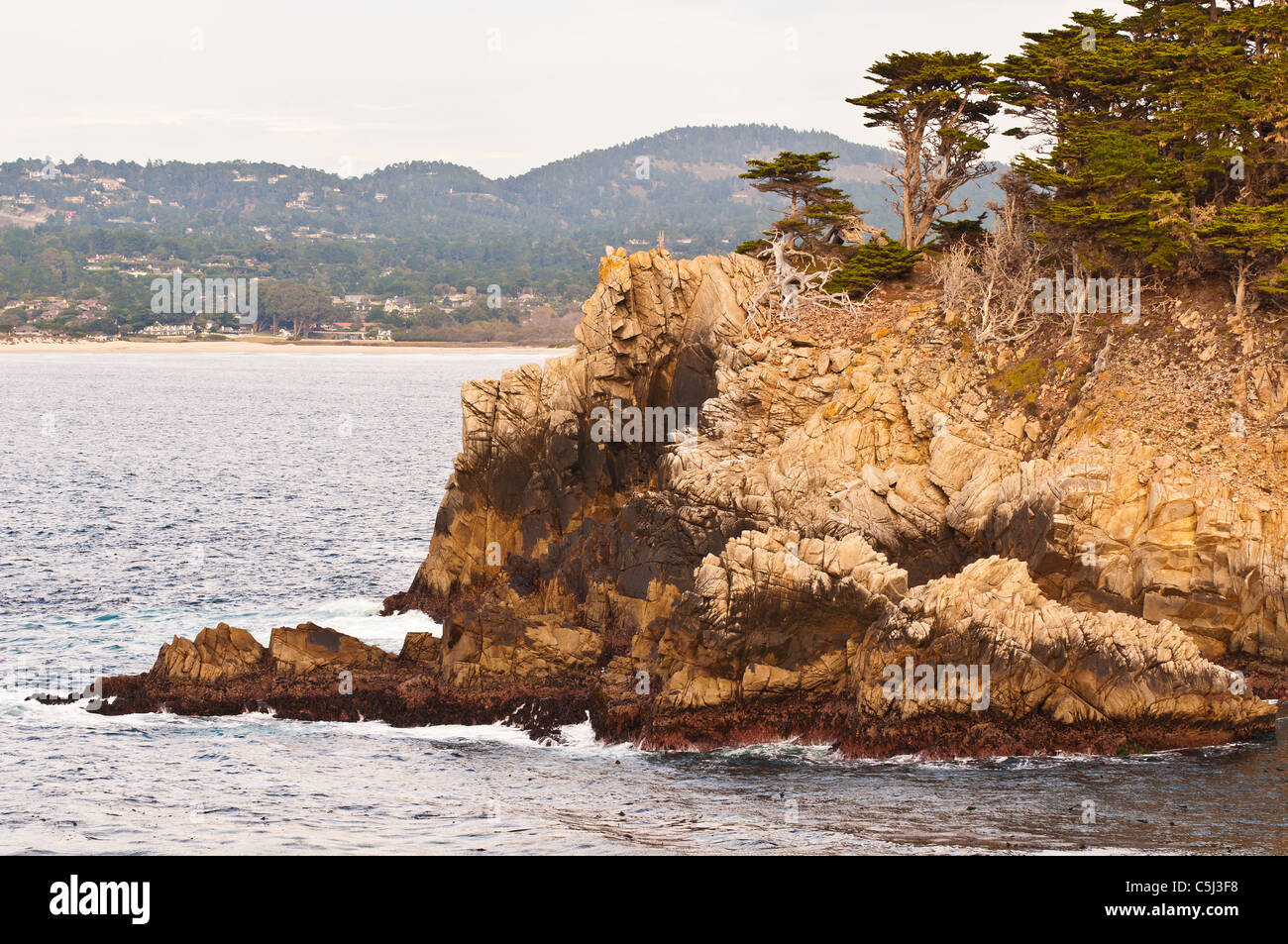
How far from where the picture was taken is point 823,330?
42875 mm

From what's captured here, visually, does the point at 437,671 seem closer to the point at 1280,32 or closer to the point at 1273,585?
the point at 1273,585

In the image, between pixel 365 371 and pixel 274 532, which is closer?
pixel 274 532

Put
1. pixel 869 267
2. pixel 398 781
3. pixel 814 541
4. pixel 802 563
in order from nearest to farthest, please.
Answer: pixel 398 781 < pixel 802 563 < pixel 814 541 < pixel 869 267

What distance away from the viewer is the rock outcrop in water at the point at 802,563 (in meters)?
30.8

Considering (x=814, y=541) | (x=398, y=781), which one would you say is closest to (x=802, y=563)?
(x=814, y=541)

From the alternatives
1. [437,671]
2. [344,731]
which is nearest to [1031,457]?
[437,671]

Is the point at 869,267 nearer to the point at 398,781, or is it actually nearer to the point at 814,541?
the point at 814,541

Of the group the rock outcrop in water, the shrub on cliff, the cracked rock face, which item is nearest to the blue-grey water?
the rock outcrop in water

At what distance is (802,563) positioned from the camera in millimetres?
33531

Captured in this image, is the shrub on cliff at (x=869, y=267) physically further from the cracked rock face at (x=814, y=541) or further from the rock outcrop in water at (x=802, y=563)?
the cracked rock face at (x=814, y=541)

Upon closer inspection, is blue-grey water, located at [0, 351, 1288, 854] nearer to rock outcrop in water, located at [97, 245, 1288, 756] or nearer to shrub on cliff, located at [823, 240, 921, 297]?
rock outcrop in water, located at [97, 245, 1288, 756]

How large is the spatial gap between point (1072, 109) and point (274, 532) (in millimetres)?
39829

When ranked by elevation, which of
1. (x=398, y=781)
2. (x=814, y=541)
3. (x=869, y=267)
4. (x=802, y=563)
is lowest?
(x=398, y=781)

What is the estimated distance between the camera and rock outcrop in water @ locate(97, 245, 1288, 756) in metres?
30.8
